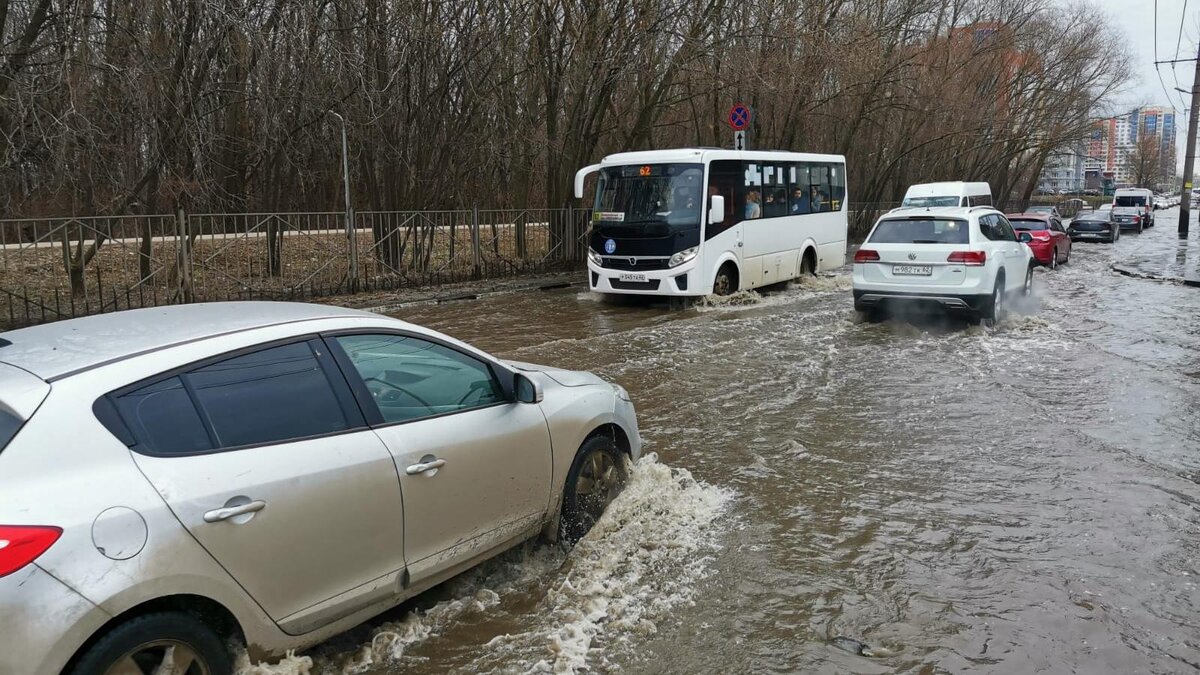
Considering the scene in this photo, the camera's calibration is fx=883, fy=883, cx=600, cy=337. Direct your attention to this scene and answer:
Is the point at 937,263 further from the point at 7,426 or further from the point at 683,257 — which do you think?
the point at 7,426

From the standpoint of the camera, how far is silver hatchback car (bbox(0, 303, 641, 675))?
105 inches

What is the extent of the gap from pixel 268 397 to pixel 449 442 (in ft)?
2.78

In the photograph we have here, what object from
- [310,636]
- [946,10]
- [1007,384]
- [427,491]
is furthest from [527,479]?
[946,10]

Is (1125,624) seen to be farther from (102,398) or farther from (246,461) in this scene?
(102,398)

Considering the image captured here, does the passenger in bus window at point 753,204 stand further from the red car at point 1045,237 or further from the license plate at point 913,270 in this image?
the red car at point 1045,237

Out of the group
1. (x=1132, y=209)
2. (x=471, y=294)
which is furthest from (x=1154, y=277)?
(x=1132, y=209)

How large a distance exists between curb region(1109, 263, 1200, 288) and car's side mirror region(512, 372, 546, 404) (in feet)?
63.3

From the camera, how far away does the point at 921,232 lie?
41.4ft

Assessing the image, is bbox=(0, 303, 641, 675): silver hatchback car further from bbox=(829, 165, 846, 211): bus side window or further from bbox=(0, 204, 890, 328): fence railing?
bbox=(829, 165, 846, 211): bus side window

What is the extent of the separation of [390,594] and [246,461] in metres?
0.92

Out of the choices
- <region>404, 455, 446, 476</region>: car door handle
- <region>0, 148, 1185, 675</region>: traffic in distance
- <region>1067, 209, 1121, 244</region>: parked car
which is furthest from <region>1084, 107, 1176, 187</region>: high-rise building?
<region>404, 455, 446, 476</region>: car door handle

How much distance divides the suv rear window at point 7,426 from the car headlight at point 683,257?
12.5 metres

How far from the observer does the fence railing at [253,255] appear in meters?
12.8

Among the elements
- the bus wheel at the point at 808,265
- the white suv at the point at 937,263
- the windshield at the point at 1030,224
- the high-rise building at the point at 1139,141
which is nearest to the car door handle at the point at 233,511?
the white suv at the point at 937,263
